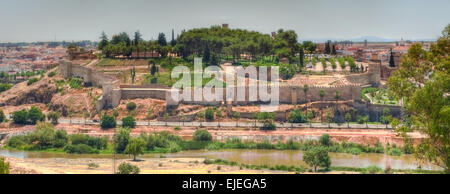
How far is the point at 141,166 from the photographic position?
49.5 feet

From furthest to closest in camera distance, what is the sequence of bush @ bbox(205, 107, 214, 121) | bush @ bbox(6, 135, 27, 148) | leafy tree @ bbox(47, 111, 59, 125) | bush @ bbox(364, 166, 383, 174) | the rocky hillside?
→ the rocky hillside < leafy tree @ bbox(47, 111, 59, 125) < bush @ bbox(205, 107, 214, 121) < bush @ bbox(6, 135, 27, 148) < bush @ bbox(364, 166, 383, 174)

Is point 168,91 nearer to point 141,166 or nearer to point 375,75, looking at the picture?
point 141,166

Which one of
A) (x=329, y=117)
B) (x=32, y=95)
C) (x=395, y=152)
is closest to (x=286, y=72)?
(x=329, y=117)

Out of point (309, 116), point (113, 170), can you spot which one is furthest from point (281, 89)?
point (113, 170)

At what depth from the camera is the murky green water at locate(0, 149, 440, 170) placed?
15594mm

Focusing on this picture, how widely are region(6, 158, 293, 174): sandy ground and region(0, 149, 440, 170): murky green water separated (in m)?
0.86

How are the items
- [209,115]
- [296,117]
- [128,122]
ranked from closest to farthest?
[128,122]
[296,117]
[209,115]

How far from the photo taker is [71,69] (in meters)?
26.7

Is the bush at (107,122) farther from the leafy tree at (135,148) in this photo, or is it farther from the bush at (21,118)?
the leafy tree at (135,148)

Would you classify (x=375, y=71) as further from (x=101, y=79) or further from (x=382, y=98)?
(x=101, y=79)

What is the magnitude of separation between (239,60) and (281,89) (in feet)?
20.3

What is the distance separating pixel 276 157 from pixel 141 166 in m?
4.29

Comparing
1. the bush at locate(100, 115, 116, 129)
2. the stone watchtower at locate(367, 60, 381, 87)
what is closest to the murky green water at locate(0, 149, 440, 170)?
the bush at locate(100, 115, 116, 129)

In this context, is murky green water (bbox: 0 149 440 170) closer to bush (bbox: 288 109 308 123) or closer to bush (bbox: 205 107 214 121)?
bush (bbox: 288 109 308 123)
